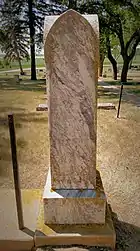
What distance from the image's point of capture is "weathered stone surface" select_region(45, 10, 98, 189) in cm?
181

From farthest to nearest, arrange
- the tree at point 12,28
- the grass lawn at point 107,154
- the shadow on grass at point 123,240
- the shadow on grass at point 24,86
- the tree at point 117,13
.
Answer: the tree at point 12,28
the tree at point 117,13
the shadow on grass at point 24,86
the grass lawn at point 107,154
the shadow on grass at point 123,240

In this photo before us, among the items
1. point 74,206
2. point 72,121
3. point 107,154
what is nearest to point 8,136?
point 107,154

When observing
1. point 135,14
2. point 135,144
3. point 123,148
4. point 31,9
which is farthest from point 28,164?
point 31,9

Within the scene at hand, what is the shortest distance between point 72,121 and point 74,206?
2.26 feet

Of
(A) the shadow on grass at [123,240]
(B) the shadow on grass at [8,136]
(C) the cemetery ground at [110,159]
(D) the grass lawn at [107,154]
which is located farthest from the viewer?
(B) the shadow on grass at [8,136]

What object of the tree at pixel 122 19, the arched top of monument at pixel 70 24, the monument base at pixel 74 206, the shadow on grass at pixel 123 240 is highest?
the tree at pixel 122 19

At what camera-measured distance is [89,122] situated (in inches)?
78.3

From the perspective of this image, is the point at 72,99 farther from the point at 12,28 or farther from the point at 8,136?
the point at 12,28

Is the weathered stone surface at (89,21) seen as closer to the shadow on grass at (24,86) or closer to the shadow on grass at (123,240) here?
the shadow on grass at (123,240)

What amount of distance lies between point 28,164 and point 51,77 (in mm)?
2324

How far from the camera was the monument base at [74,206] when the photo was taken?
2115mm

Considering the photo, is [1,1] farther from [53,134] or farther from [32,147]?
[53,134]

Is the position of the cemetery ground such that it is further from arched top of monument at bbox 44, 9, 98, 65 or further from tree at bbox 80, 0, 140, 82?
tree at bbox 80, 0, 140, 82

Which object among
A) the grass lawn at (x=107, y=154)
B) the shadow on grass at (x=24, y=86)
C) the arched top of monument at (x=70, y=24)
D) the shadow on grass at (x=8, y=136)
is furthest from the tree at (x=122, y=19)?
the arched top of monument at (x=70, y=24)
